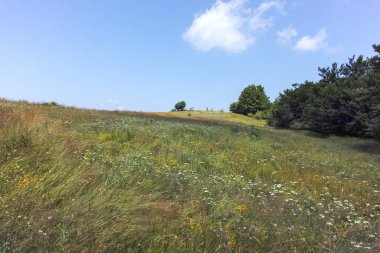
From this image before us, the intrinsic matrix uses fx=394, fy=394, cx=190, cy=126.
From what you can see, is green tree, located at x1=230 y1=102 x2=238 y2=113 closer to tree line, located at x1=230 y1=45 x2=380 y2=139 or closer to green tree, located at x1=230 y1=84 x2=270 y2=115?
green tree, located at x1=230 y1=84 x2=270 y2=115

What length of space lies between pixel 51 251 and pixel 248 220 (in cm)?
252

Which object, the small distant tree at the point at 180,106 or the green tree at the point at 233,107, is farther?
the green tree at the point at 233,107

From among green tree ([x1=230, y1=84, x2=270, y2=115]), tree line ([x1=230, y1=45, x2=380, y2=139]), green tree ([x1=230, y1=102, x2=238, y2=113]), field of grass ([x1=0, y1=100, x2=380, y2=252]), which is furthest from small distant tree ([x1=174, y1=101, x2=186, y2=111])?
field of grass ([x1=0, y1=100, x2=380, y2=252])

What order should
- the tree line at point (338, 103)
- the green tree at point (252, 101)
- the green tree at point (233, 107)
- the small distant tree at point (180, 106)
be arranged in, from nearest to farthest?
1. the tree line at point (338, 103)
2. the green tree at point (252, 101)
3. the small distant tree at point (180, 106)
4. the green tree at point (233, 107)

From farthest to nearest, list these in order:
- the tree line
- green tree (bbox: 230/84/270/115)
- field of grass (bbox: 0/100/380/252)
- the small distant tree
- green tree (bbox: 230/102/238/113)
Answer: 1. green tree (bbox: 230/102/238/113)
2. the small distant tree
3. green tree (bbox: 230/84/270/115)
4. the tree line
5. field of grass (bbox: 0/100/380/252)

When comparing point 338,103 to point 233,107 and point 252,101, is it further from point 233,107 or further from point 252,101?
point 233,107

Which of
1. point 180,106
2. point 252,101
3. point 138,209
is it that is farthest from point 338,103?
point 180,106

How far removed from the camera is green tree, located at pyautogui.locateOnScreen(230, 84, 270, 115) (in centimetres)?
8288

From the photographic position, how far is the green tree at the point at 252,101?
82875mm

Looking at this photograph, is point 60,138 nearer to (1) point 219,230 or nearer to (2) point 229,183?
(2) point 229,183

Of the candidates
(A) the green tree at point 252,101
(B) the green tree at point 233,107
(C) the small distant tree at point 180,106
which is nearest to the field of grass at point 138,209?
(A) the green tree at point 252,101

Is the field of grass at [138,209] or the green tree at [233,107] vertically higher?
the green tree at [233,107]

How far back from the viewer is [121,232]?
163 inches

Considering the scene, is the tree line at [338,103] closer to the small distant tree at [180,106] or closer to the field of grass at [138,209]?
the field of grass at [138,209]
